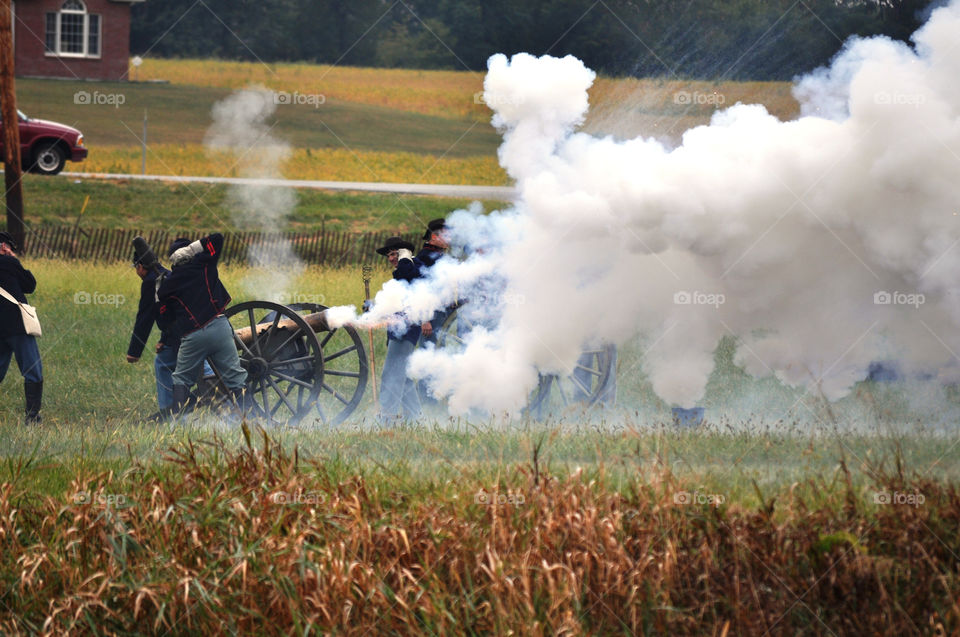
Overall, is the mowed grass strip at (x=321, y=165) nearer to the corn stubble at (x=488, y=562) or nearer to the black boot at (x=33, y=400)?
the black boot at (x=33, y=400)

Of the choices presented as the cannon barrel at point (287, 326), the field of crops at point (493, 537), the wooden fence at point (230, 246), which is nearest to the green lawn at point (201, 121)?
the wooden fence at point (230, 246)

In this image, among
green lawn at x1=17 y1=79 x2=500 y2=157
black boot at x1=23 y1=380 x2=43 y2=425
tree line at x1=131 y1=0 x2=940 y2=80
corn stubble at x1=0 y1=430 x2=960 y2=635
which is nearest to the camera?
corn stubble at x1=0 y1=430 x2=960 y2=635

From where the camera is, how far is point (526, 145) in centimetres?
1009

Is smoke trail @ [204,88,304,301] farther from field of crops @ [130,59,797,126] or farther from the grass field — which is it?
the grass field

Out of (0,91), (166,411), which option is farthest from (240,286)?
(166,411)

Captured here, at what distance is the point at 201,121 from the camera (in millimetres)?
33156

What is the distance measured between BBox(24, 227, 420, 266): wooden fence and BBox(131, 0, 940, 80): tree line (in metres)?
5.50

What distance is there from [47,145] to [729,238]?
19.3 meters

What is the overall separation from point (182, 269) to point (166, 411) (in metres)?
1.28

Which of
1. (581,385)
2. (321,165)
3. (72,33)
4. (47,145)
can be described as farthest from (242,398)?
(72,33)

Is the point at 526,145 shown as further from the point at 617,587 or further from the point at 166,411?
the point at 617,587

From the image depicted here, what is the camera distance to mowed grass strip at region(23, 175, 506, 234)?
23.5m

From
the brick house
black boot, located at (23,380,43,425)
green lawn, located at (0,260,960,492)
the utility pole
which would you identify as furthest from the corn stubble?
the brick house

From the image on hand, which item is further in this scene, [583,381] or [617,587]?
[583,381]
